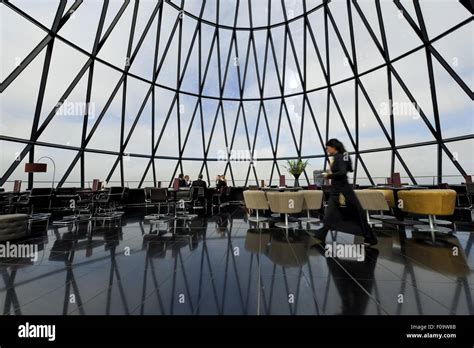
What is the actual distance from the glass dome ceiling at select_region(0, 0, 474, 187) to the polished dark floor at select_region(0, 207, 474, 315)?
453cm

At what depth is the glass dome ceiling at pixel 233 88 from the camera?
5.71 metres

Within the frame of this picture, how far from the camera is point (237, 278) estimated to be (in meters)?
2.06

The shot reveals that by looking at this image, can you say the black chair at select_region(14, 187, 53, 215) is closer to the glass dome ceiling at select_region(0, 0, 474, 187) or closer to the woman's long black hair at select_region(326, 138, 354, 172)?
the glass dome ceiling at select_region(0, 0, 474, 187)

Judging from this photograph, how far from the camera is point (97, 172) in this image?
793 centimetres

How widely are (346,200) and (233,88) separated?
10633mm

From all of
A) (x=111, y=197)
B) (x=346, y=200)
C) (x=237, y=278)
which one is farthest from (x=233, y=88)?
(x=237, y=278)

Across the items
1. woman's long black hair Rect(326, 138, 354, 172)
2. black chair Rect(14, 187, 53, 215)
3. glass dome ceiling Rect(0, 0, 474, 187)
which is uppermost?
glass dome ceiling Rect(0, 0, 474, 187)

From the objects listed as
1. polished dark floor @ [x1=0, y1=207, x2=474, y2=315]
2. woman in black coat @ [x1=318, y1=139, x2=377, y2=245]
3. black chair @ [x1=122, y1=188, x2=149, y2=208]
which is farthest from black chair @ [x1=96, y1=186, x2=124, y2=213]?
woman in black coat @ [x1=318, y1=139, x2=377, y2=245]

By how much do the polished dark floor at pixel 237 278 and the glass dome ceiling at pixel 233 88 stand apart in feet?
14.9

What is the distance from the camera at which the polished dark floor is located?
5.17 feet

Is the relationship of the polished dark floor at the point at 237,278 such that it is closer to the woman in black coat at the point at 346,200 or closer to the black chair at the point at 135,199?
the woman in black coat at the point at 346,200

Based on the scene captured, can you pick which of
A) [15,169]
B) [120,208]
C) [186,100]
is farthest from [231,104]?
[15,169]

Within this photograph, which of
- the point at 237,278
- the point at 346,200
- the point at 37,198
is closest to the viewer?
the point at 237,278

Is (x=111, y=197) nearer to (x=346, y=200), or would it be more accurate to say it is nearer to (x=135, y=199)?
(x=135, y=199)
